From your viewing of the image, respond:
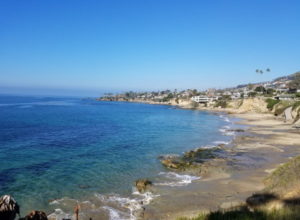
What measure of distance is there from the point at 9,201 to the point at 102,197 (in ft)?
46.6

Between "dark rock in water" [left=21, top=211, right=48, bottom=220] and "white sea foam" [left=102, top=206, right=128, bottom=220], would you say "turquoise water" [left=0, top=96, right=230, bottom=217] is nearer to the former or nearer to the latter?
"white sea foam" [left=102, top=206, right=128, bottom=220]

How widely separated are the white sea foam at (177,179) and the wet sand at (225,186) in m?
0.70

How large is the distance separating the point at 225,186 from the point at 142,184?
6.97 metres

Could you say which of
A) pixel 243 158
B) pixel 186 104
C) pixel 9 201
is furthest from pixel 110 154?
pixel 186 104

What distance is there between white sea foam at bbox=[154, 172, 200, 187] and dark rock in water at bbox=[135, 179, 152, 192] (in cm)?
90

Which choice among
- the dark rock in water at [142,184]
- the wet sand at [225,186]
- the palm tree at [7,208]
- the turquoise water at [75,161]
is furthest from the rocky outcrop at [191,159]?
the palm tree at [7,208]

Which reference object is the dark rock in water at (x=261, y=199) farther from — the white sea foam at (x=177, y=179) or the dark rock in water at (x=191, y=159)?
the dark rock in water at (x=191, y=159)

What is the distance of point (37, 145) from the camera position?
35188 mm

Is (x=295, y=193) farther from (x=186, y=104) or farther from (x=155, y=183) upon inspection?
(x=186, y=104)

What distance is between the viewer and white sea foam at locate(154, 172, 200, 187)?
22.0 m

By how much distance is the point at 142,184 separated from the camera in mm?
21422

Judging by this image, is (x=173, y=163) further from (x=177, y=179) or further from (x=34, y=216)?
(x=34, y=216)

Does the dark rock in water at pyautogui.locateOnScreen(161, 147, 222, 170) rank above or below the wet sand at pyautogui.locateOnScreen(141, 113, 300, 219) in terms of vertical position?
above

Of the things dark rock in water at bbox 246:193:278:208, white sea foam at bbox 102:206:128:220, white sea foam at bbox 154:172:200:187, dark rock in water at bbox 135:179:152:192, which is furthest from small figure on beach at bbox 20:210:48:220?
white sea foam at bbox 154:172:200:187
